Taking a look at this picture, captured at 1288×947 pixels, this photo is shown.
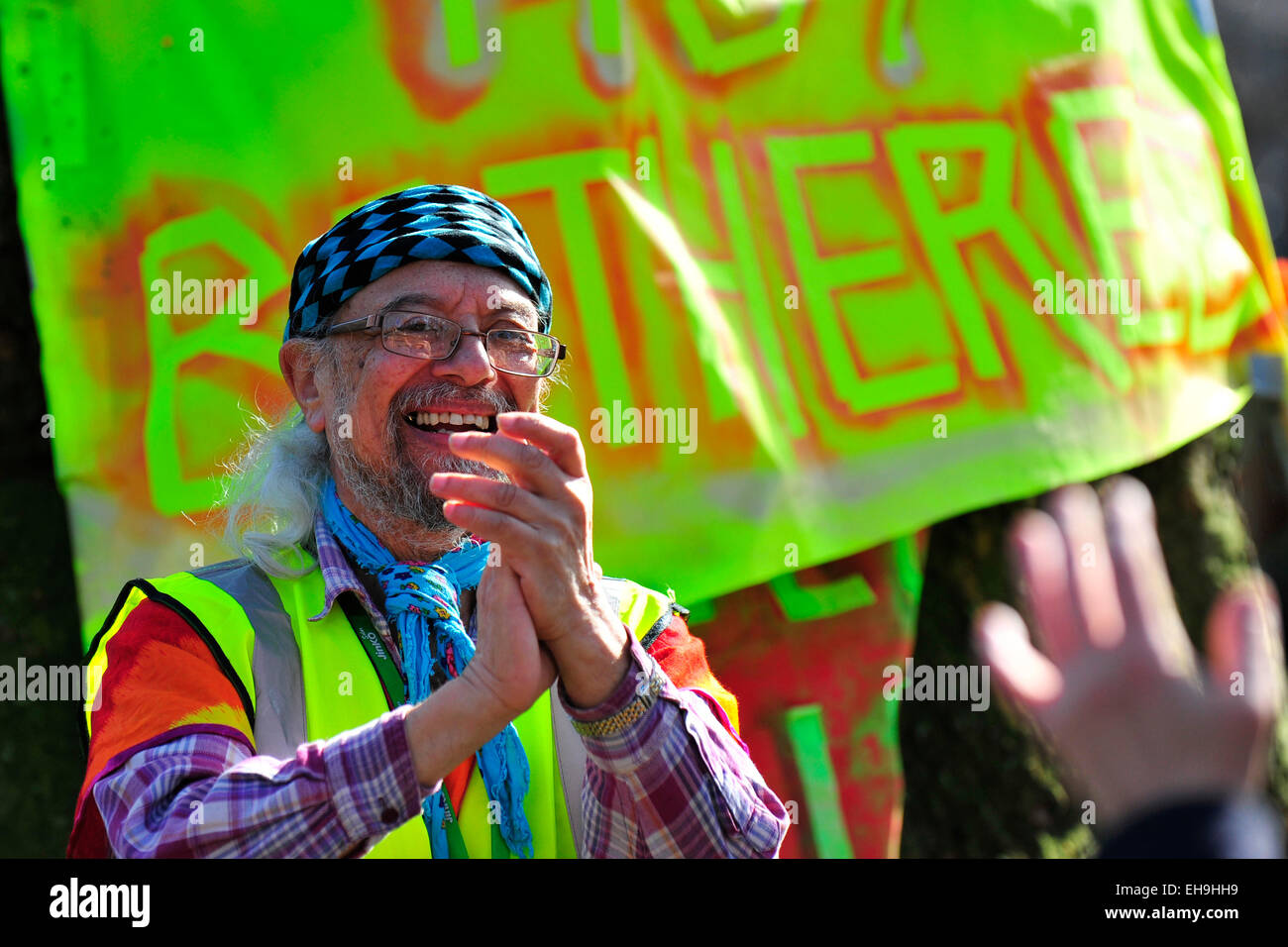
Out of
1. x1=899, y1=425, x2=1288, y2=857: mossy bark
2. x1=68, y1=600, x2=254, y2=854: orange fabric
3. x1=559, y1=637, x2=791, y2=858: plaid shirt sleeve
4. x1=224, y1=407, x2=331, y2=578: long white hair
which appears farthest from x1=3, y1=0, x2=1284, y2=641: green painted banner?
x1=559, y1=637, x2=791, y2=858: plaid shirt sleeve

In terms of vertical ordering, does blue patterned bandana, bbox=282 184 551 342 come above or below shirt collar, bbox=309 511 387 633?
above

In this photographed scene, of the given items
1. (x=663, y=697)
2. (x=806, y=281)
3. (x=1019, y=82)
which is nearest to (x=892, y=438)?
(x=806, y=281)

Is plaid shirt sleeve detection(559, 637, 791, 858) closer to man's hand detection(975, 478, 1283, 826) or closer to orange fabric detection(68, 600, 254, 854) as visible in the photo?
orange fabric detection(68, 600, 254, 854)

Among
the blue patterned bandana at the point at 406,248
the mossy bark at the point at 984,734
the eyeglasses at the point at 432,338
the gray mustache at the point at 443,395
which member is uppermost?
the blue patterned bandana at the point at 406,248

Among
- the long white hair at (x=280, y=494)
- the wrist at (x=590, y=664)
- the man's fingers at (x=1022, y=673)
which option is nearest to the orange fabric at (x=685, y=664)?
the wrist at (x=590, y=664)

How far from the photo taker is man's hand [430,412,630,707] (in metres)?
1.20

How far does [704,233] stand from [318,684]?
144 centimetres

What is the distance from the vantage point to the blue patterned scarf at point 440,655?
1445 mm

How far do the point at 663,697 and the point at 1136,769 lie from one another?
24.7 inches

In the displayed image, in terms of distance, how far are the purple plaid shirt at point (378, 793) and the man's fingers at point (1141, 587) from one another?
25.8 inches

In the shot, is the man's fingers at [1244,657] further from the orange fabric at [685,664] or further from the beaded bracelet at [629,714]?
the orange fabric at [685,664]

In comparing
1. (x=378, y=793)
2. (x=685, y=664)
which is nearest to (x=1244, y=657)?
(x=378, y=793)
